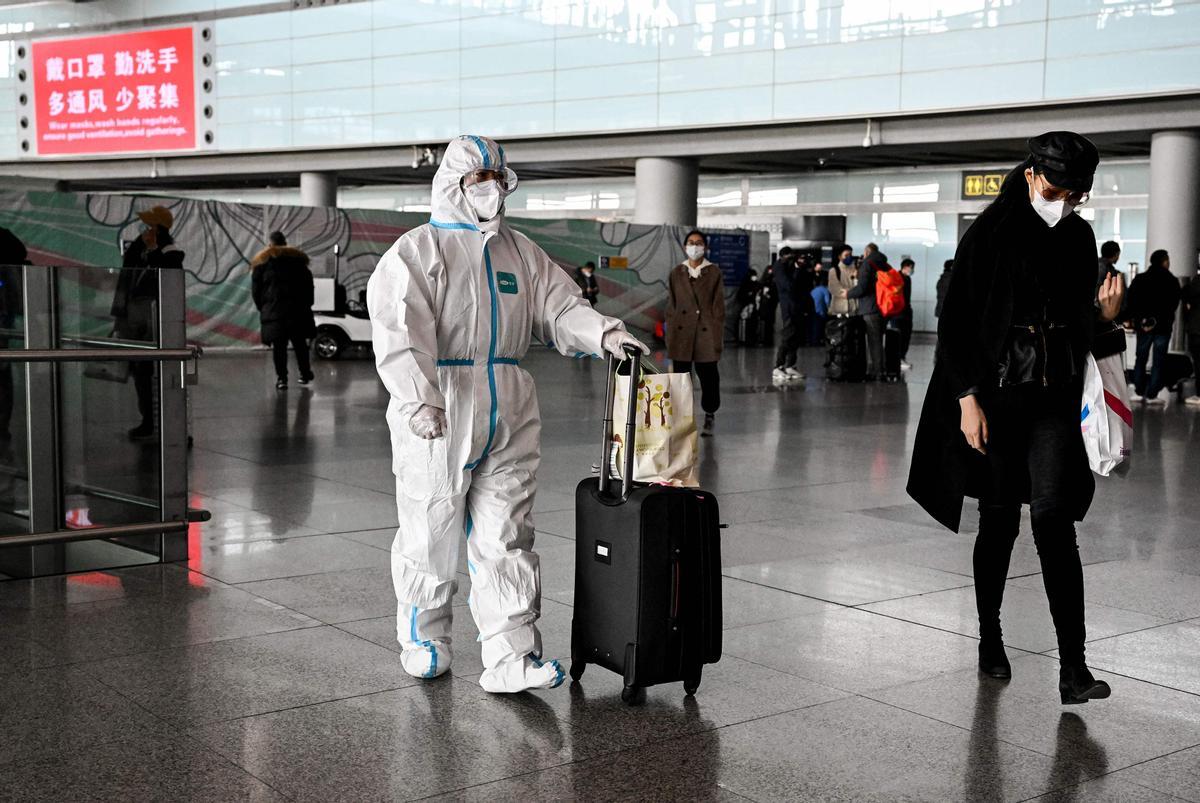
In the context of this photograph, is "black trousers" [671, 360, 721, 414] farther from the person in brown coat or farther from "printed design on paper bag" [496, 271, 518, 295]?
"printed design on paper bag" [496, 271, 518, 295]

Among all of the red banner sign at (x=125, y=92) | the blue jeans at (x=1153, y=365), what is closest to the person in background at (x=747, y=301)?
the blue jeans at (x=1153, y=365)

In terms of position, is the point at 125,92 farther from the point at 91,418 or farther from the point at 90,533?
the point at 90,533

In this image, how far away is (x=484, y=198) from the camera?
4.49m

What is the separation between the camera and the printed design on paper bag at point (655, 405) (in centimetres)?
454

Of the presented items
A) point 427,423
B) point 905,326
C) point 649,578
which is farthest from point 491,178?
point 905,326

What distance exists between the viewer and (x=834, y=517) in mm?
8188

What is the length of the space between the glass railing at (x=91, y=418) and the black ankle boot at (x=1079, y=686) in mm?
4322

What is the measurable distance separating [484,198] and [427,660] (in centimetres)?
160

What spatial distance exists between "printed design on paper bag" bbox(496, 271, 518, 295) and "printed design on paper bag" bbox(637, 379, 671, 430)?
54 cm

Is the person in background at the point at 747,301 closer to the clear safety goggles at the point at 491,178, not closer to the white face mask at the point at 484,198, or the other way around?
the clear safety goggles at the point at 491,178

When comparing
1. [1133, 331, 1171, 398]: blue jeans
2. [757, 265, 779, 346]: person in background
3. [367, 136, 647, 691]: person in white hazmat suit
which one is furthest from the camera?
[757, 265, 779, 346]: person in background

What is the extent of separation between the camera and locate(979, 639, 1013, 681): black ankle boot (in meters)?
4.80

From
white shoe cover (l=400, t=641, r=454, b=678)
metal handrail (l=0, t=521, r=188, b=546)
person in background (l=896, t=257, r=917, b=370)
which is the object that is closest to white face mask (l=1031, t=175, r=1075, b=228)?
white shoe cover (l=400, t=641, r=454, b=678)

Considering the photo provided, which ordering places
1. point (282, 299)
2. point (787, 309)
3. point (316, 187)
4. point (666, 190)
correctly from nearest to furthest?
point (282, 299) < point (787, 309) < point (666, 190) < point (316, 187)
